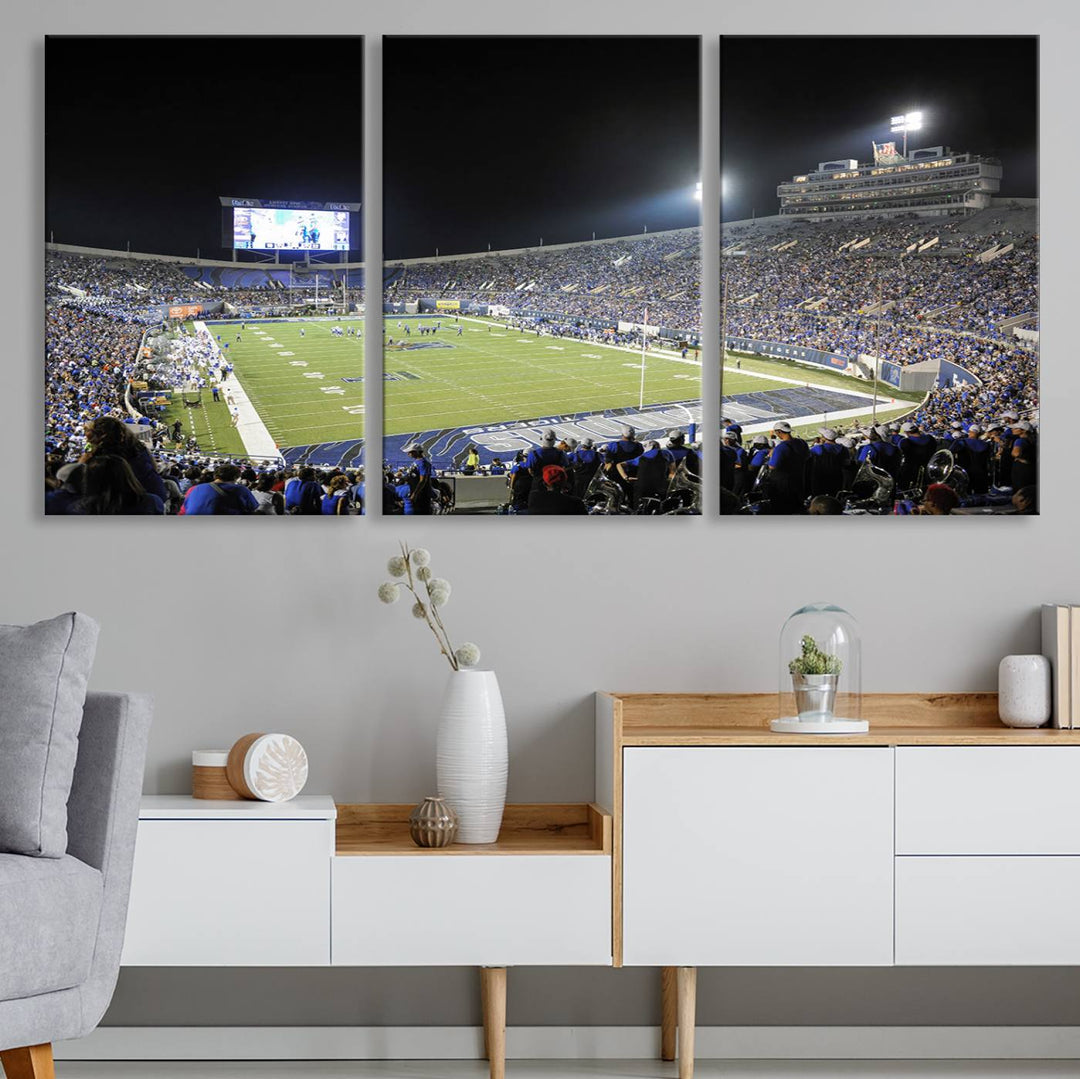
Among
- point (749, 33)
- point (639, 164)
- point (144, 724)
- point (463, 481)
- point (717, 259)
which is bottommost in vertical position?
point (144, 724)

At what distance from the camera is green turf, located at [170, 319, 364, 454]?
299 cm

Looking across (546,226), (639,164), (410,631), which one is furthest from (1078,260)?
(410,631)

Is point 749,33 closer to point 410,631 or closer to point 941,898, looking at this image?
point 410,631

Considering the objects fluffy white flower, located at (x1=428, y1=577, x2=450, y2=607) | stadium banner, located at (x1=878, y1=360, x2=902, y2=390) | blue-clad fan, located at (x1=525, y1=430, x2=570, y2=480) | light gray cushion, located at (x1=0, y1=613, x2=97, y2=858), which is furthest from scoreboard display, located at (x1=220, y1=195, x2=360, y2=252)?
stadium banner, located at (x1=878, y1=360, x2=902, y2=390)

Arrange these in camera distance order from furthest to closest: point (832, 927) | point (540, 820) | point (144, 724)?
point (540, 820) < point (832, 927) < point (144, 724)

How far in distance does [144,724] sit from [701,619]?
1.31 metres

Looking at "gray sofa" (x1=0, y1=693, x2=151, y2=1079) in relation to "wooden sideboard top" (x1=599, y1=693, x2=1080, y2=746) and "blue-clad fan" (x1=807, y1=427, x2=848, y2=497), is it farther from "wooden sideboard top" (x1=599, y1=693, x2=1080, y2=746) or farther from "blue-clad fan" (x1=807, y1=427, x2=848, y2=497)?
"blue-clad fan" (x1=807, y1=427, x2=848, y2=497)

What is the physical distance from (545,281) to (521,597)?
754 mm

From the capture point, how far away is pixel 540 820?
9.71 ft

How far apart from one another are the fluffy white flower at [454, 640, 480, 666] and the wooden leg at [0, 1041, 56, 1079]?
3.60 feet

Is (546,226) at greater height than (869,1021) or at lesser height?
greater

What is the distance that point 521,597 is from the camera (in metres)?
3.01

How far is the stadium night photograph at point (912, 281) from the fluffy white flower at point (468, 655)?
0.70 meters

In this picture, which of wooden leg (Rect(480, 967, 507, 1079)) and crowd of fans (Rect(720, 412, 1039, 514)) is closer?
wooden leg (Rect(480, 967, 507, 1079))
